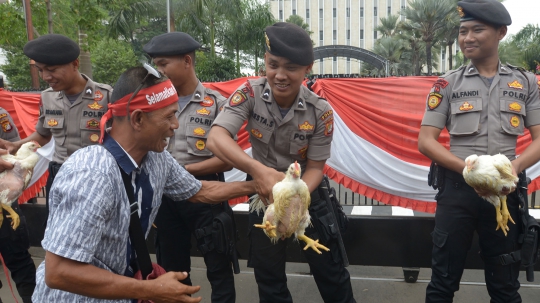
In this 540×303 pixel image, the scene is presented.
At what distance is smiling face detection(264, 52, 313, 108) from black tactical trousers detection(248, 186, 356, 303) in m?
0.69

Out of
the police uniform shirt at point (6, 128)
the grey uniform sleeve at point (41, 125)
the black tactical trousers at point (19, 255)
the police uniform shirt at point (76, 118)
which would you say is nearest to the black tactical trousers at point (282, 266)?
the police uniform shirt at point (76, 118)

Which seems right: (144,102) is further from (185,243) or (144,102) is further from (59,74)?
(59,74)

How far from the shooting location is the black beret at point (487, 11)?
273 centimetres

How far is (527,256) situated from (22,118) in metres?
6.37

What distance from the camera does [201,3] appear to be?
22.4m

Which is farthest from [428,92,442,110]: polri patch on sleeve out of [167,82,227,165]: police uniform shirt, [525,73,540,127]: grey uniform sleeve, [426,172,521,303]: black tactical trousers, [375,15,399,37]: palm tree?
[375,15,399,37]: palm tree

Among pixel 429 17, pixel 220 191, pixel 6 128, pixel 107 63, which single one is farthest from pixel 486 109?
pixel 429 17

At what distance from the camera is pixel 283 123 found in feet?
9.02

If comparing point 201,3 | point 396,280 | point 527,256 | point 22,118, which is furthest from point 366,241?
point 201,3

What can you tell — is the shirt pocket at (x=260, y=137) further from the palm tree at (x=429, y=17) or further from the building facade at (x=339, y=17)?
the building facade at (x=339, y=17)

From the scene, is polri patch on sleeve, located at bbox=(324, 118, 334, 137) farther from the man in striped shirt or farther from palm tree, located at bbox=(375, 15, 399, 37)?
palm tree, located at bbox=(375, 15, 399, 37)

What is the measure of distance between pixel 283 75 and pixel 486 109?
141cm

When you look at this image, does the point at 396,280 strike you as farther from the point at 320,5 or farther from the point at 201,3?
the point at 320,5

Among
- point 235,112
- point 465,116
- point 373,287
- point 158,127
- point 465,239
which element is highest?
point 158,127
